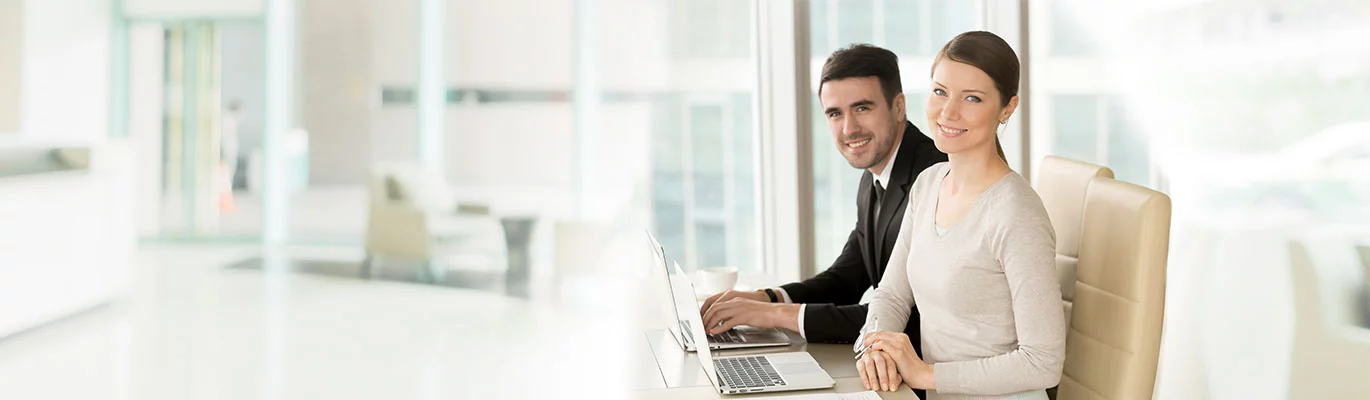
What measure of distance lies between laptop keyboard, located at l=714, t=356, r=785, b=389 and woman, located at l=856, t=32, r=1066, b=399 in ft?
0.47

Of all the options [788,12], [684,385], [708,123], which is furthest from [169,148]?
[684,385]

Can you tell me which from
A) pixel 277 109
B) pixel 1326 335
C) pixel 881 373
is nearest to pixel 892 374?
pixel 881 373

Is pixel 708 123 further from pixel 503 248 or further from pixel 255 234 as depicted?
pixel 255 234

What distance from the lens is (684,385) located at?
150 cm

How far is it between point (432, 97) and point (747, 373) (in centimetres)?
490

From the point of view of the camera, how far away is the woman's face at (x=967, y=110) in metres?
1.45

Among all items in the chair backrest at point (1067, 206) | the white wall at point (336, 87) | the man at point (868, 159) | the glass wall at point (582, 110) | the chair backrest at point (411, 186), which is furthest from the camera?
the chair backrest at point (411, 186)

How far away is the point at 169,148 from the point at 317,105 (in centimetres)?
101

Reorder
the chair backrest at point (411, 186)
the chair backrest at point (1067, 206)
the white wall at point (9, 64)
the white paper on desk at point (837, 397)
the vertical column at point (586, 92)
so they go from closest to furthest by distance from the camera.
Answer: the white paper on desk at point (837, 397)
the chair backrest at point (1067, 206)
the white wall at point (9, 64)
the vertical column at point (586, 92)
the chair backrest at point (411, 186)

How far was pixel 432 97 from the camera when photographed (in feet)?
19.8

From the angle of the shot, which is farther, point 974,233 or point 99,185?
point 99,185

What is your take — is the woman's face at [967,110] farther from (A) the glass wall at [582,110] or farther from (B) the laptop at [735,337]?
(A) the glass wall at [582,110]

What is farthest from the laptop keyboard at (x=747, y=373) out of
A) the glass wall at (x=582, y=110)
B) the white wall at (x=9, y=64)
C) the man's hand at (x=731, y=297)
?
the white wall at (x=9, y=64)

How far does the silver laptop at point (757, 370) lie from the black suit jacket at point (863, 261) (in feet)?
0.38
